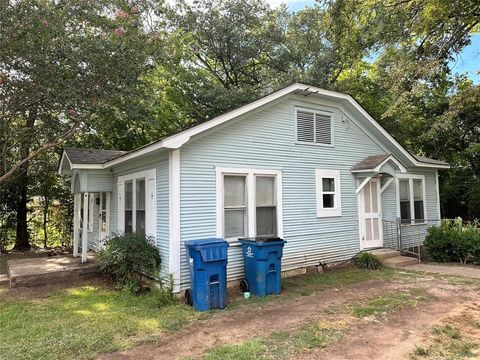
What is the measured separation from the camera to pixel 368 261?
9.63m

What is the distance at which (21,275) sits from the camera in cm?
816

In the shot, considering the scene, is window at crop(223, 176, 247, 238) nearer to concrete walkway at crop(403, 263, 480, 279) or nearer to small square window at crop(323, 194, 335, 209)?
small square window at crop(323, 194, 335, 209)

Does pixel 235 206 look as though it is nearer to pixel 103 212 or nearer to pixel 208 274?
pixel 208 274

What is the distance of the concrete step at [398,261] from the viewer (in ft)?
32.4

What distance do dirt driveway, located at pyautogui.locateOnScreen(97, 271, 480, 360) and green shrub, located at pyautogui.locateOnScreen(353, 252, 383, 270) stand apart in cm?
205

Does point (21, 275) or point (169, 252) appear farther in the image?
point (21, 275)

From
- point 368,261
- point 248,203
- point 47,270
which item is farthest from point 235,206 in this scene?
point 47,270

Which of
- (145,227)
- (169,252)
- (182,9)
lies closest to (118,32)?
(145,227)

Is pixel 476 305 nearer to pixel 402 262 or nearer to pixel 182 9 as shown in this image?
pixel 402 262

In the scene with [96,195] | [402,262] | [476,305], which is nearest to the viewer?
[476,305]

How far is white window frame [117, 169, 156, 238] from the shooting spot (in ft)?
25.5

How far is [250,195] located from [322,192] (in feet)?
8.16

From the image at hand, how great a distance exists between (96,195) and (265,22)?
565 inches

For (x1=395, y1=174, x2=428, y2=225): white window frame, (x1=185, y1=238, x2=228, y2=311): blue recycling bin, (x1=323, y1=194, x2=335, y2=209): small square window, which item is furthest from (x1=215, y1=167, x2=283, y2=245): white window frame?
(x1=395, y1=174, x2=428, y2=225): white window frame
